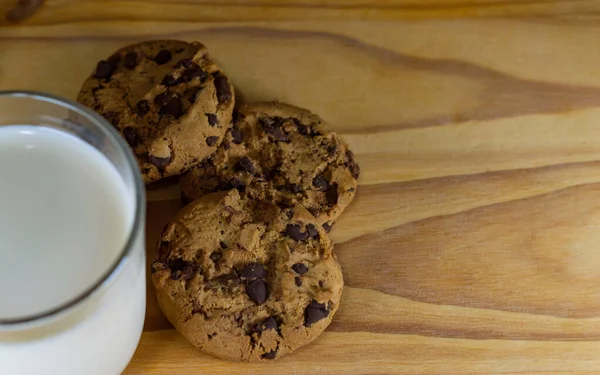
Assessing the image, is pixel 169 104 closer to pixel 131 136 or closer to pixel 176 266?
pixel 131 136

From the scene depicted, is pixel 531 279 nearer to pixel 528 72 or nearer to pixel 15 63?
pixel 528 72

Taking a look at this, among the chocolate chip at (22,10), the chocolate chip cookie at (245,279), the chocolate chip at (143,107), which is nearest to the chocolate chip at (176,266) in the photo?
the chocolate chip cookie at (245,279)

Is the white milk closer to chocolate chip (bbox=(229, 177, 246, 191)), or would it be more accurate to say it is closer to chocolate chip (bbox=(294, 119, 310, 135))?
chocolate chip (bbox=(229, 177, 246, 191))

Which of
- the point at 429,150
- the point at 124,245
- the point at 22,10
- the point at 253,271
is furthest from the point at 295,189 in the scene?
the point at 22,10

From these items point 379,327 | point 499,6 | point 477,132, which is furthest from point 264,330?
point 499,6

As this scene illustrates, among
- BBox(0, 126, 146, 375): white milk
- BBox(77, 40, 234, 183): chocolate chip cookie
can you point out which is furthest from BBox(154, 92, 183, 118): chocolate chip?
BBox(0, 126, 146, 375): white milk

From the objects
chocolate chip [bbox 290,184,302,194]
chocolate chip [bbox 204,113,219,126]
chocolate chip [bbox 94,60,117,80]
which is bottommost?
chocolate chip [bbox 290,184,302,194]

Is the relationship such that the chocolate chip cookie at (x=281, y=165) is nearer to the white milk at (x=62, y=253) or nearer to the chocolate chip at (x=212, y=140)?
the chocolate chip at (x=212, y=140)

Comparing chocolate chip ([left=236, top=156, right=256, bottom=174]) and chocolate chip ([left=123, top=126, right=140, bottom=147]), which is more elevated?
chocolate chip ([left=123, top=126, right=140, bottom=147])
